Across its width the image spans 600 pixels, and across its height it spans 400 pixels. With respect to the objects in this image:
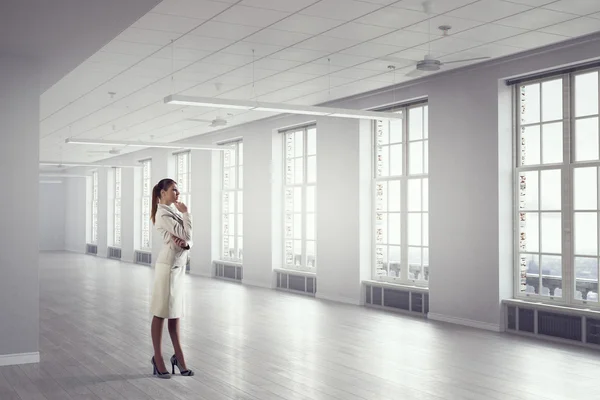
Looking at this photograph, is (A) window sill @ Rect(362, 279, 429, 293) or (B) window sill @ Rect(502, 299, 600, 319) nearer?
(B) window sill @ Rect(502, 299, 600, 319)

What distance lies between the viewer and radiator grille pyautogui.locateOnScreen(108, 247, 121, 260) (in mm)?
22250

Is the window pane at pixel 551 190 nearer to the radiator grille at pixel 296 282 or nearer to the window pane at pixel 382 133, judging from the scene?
the window pane at pixel 382 133

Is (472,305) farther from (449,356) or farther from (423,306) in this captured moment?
(449,356)

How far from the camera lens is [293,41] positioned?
7.25 metres

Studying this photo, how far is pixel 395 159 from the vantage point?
10.4 m

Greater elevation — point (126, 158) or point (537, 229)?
point (126, 158)

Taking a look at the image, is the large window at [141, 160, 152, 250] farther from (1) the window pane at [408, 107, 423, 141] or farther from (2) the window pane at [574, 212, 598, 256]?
(2) the window pane at [574, 212, 598, 256]

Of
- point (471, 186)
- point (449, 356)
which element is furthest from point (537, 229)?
point (449, 356)

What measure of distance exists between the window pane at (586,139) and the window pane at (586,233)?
0.66m

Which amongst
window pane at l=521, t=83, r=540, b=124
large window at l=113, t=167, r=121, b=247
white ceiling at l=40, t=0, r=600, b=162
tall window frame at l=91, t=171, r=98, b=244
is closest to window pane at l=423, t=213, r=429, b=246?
white ceiling at l=40, t=0, r=600, b=162

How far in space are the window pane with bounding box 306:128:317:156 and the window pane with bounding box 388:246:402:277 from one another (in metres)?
2.75

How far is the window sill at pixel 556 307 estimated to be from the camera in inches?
284

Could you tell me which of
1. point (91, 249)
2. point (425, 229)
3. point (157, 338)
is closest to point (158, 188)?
point (157, 338)

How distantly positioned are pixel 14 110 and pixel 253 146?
7.54 m
